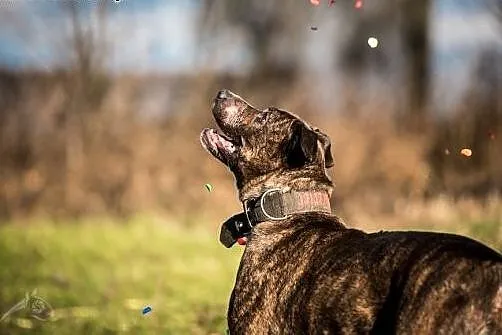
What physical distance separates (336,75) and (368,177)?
375cm

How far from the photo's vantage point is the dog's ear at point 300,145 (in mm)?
5953

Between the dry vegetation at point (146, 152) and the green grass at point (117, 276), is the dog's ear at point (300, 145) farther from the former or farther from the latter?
the dry vegetation at point (146, 152)

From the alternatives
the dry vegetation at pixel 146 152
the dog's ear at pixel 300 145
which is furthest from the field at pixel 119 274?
the dog's ear at pixel 300 145

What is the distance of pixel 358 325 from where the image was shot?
4926mm

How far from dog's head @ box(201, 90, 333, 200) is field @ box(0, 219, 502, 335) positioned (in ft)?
8.81

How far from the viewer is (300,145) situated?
5.99 metres

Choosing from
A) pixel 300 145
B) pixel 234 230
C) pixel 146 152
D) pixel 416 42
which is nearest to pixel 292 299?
pixel 234 230

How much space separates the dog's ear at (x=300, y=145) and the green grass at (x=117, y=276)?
2.90m

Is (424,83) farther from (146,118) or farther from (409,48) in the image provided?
(146,118)

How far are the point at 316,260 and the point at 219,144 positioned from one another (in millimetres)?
1251

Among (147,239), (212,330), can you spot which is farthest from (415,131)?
(212,330)

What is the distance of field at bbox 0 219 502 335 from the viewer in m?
9.65

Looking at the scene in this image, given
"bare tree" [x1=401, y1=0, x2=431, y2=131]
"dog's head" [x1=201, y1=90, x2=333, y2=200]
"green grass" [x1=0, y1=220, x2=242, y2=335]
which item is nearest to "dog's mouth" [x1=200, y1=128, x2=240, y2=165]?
"dog's head" [x1=201, y1=90, x2=333, y2=200]

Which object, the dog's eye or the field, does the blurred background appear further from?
the dog's eye
